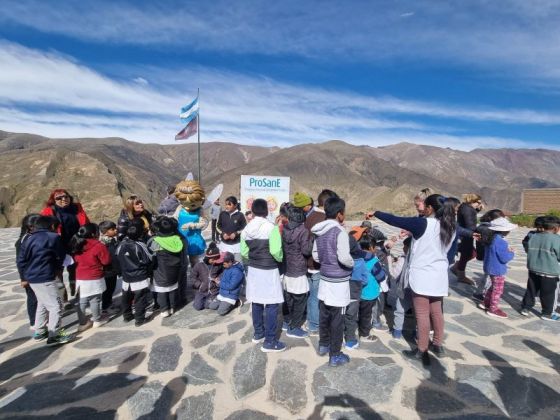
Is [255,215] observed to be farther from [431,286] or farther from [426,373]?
[426,373]

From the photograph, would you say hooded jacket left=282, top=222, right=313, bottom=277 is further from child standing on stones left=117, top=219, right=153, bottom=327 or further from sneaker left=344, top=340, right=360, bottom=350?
child standing on stones left=117, top=219, right=153, bottom=327

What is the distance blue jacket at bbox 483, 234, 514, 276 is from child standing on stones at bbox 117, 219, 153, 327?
4.93 metres

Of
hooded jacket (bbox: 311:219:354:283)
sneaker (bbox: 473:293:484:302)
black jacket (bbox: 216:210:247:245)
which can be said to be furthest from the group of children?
black jacket (bbox: 216:210:247:245)

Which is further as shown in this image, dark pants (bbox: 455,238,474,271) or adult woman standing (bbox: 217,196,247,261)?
dark pants (bbox: 455,238,474,271)

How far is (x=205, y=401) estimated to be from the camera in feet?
9.34

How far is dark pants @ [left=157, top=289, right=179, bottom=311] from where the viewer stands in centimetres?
454

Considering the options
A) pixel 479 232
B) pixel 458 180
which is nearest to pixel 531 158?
pixel 458 180

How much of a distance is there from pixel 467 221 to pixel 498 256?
114cm

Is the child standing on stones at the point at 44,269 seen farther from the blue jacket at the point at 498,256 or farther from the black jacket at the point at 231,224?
the blue jacket at the point at 498,256

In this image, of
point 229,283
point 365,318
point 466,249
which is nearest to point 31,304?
point 229,283

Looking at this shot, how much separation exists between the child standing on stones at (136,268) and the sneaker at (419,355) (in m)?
3.45

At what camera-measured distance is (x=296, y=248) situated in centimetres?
368

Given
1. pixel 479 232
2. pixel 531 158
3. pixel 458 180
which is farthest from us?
pixel 531 158

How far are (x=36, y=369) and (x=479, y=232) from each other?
235 inches
